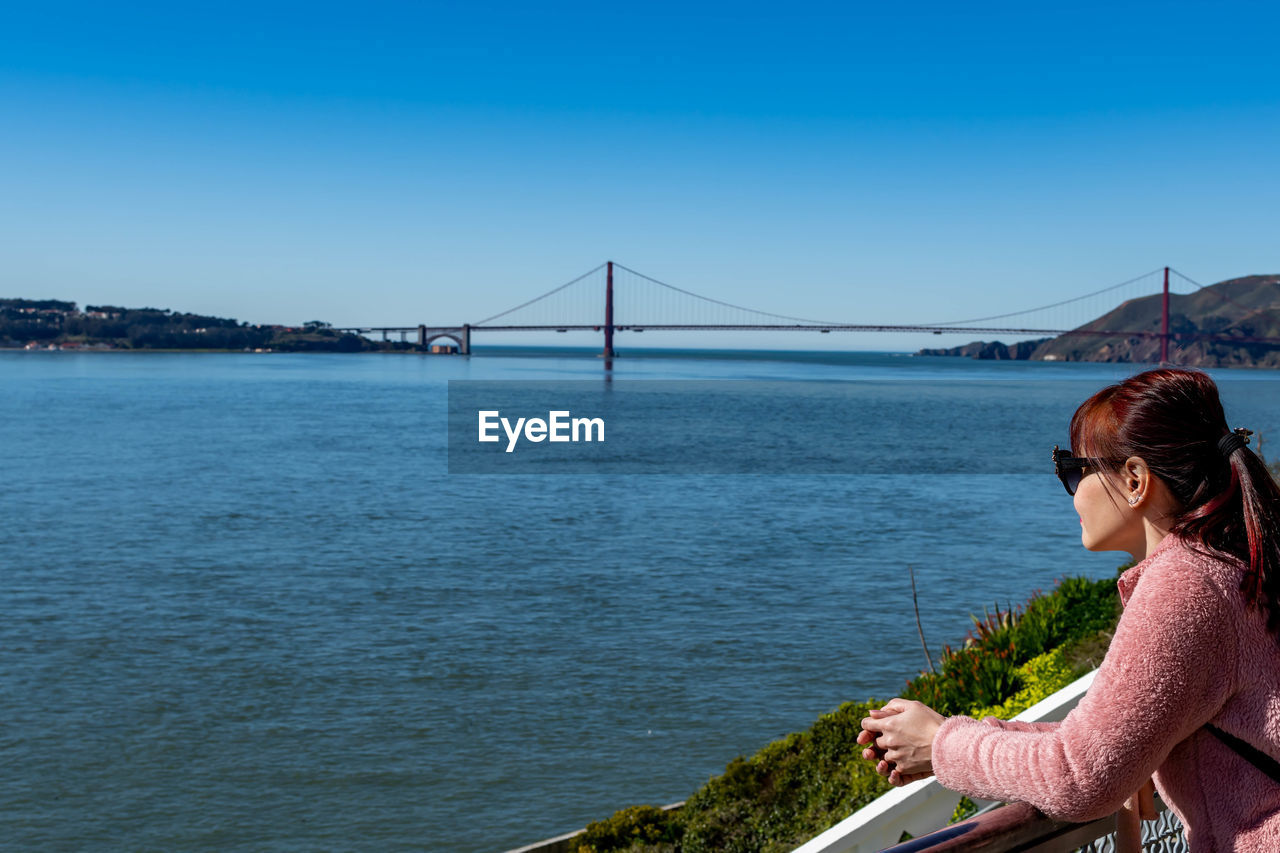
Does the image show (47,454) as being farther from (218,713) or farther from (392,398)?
(392,398)

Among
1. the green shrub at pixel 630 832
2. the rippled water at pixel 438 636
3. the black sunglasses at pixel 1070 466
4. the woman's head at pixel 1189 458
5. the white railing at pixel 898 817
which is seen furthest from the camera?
the rippled water at pixel 438 636

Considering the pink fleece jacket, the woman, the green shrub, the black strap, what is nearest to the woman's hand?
the woman

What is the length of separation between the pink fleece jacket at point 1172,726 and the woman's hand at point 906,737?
0.35 ft

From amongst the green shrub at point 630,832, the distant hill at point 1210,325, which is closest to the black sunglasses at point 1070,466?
the green shrub at point 630,832

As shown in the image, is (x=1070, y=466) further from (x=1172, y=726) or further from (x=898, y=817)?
(x=898, y=817)

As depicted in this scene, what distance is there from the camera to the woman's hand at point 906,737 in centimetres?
188

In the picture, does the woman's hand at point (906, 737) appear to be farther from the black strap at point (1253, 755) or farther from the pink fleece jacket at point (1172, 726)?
the black strap at point (1253, 755)

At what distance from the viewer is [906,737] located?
189 centimetres

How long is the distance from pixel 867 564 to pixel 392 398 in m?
83.5

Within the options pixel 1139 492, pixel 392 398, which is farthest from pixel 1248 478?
pixel 392 398

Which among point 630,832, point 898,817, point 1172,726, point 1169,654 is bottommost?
point 630,832

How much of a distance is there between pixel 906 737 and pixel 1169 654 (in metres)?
0.49

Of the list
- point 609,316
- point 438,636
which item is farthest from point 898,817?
point 609,316

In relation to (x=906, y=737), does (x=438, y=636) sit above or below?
below
